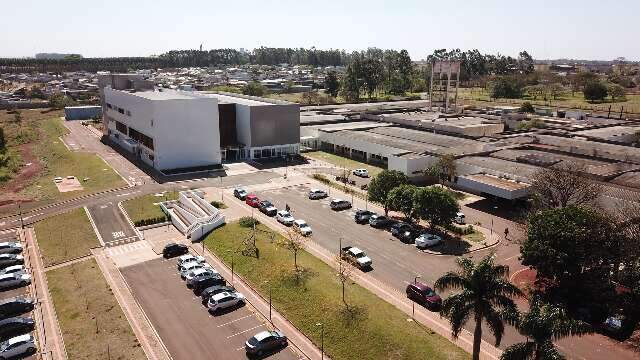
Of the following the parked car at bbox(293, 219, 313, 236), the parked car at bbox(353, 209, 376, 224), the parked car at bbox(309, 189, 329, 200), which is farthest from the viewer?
the parked car at bbox(309, 189, 329, 200)

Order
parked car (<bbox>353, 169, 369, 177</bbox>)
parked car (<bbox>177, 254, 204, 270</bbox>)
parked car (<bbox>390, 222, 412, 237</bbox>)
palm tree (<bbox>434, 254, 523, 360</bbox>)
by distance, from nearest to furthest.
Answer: palm tree (<bbox>434, 254, 523, 360</bbox>), parked car (<bbox>177, 254, 204, 270</bbox>), parked car (<bbox>390, 222, 412, 237</bbox>), parked car (<bbox>353, 169, 369, 177</bbox>)

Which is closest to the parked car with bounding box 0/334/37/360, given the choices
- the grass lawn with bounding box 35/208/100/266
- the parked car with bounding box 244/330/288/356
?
the parked car with bounding box 244/330/288/356

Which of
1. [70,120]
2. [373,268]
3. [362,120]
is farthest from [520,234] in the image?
[70,120]

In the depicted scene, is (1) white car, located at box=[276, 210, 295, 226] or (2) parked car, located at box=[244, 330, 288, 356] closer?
(2) parked car, located at box=[244, 330, 288, 356]

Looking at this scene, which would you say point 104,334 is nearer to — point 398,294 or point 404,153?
point 398,294

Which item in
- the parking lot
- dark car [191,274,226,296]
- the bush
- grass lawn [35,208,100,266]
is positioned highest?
the bush

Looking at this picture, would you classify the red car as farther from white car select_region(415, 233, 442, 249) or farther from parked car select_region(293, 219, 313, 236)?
white car select_region(415, 233, 442, 249)

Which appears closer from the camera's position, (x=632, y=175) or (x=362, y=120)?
(x=632, y=175)
